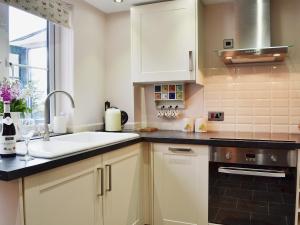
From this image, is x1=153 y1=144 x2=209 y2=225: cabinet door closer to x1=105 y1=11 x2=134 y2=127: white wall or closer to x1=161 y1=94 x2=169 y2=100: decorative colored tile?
x1=161 y1=94 x2=169 y2=100: decorative colored tile

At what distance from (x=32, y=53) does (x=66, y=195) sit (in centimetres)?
132

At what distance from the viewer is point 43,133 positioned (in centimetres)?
194

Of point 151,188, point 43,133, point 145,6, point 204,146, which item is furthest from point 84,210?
point 145,6

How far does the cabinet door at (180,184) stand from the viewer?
2.13 m

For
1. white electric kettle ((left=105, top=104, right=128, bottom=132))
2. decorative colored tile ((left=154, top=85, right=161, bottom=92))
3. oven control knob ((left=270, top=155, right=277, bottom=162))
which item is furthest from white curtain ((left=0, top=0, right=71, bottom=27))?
oven control knob ((left=270, top=155, right=277, bottom=162))

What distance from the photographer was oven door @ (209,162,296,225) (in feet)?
6.24

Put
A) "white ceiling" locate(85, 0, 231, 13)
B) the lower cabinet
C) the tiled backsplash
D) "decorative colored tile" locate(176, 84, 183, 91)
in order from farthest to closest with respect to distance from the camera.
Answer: "decorative colored tile" locate(176, 84, 183, 91) → "white ceiling" locate(85, 0, 231, 13) → the tiled backsplash → the lower cabinet

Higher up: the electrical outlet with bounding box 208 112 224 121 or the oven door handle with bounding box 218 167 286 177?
the electrical outlet with bounding box 208 112 224 121

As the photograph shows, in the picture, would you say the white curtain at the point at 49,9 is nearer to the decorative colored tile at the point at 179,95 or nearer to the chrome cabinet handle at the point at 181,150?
the decorative colored tile at the point at 179,95

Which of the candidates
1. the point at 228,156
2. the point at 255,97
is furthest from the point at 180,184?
the point at 255,97

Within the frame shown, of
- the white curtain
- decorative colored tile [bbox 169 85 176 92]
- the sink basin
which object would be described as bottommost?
the sink basin

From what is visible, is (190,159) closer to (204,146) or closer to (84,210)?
(204,146)

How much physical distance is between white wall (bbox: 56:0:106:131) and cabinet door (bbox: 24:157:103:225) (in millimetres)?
891

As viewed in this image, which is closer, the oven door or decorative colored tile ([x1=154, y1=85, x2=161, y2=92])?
the oven door
